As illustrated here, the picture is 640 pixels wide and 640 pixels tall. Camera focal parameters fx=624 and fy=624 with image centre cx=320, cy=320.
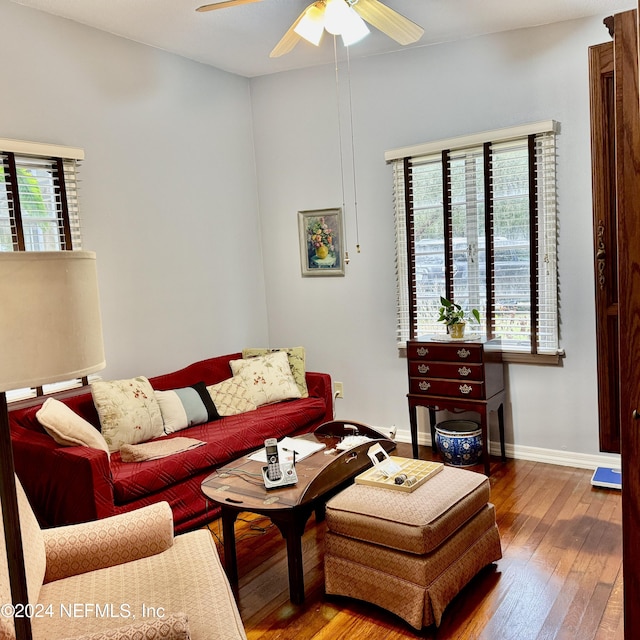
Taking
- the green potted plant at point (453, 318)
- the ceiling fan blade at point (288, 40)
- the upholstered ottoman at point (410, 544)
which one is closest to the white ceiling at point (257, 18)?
the ceiling fan blade at point (288, 40)

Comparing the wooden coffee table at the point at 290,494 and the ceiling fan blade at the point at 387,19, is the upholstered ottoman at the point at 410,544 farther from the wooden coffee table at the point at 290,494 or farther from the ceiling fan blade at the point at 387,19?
the ceiling fan blade at the point at 387,19

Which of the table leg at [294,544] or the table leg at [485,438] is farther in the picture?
the table leg at [485,438]

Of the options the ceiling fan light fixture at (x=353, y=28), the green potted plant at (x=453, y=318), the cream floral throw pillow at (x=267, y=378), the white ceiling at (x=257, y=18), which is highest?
the white ceiling at (x=257, y=18)

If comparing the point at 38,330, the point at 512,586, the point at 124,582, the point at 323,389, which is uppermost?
the point at 38,330

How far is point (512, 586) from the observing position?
8.55ft

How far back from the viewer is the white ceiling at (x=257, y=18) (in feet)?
11.4

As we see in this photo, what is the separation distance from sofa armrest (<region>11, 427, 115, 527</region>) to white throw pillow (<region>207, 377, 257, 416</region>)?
1233mm

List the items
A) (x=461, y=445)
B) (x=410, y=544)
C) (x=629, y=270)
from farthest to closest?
(x=461, y=445) → (x=410, y=544) → (x=629, y=270)

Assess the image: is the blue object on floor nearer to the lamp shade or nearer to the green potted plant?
the green potted plant

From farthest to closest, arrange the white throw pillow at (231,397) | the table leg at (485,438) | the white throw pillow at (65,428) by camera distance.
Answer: the white throw pillow at (231,397), the table leg at (485,438), the white throw pillow at (65,428)

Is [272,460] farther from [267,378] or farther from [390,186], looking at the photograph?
[390,186]

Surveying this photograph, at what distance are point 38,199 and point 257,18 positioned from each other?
5.39 ft

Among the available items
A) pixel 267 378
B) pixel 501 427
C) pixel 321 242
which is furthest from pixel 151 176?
pixel 501 427

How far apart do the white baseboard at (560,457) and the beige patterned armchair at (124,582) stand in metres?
2.59
